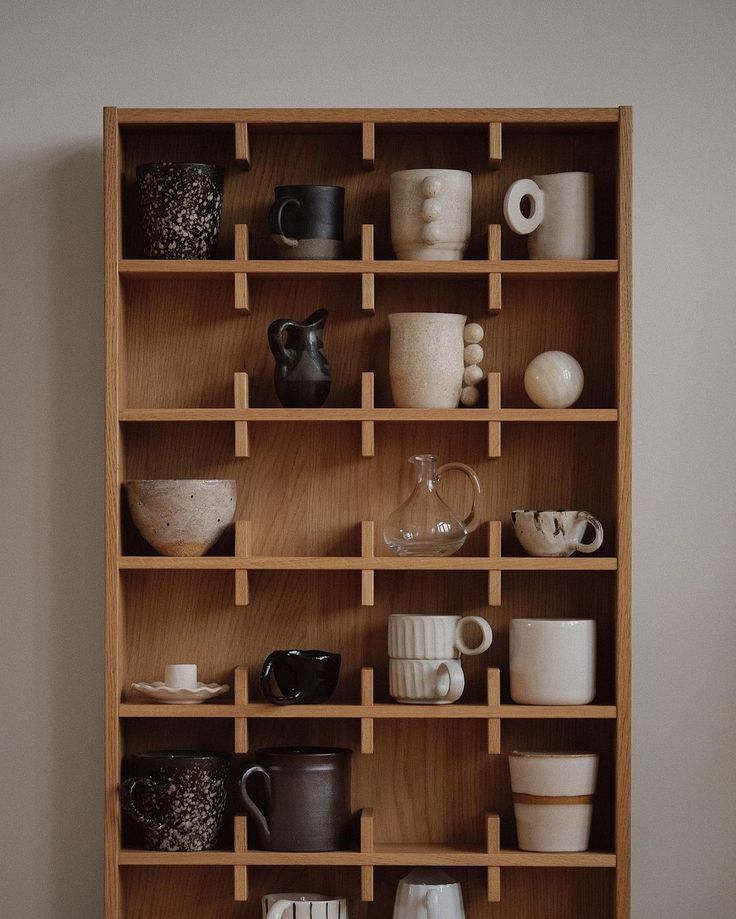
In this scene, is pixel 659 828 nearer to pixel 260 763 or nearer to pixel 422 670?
pixel 422 670

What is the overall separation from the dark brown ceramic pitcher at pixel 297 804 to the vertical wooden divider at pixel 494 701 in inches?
10.9

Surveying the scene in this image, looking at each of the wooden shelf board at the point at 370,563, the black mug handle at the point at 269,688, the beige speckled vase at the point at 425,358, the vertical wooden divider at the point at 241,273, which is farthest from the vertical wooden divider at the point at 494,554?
the vertical wooden divider at the point at 241,273

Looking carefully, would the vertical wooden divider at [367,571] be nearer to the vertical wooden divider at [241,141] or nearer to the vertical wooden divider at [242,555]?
the vertical wooden divider at [242,555]

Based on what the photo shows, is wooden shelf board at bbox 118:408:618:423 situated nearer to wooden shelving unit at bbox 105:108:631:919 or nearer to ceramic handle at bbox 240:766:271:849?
wooden shelving unit at bbox 105:108:631:919

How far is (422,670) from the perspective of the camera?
205 centimetres

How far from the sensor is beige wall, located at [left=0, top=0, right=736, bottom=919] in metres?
2.20

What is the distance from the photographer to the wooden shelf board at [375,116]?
2.08 meters

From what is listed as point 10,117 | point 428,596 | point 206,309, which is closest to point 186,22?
point 10,117

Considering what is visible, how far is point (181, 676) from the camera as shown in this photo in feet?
6.81

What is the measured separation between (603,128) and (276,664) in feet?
3.64

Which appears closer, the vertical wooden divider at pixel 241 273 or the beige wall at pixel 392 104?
the vertical wooden divider at pixel 241 273

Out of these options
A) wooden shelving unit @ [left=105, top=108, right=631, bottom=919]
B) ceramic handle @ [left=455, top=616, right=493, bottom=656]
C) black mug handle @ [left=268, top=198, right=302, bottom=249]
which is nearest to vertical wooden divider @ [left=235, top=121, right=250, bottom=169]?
wooden shelving unit @ [left=105, top=108, right=631, bottom=919]

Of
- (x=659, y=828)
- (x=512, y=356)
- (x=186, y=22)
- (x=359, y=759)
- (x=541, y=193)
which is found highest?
(x=186, y=22)

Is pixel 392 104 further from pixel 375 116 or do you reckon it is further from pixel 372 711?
pixel 372 711
